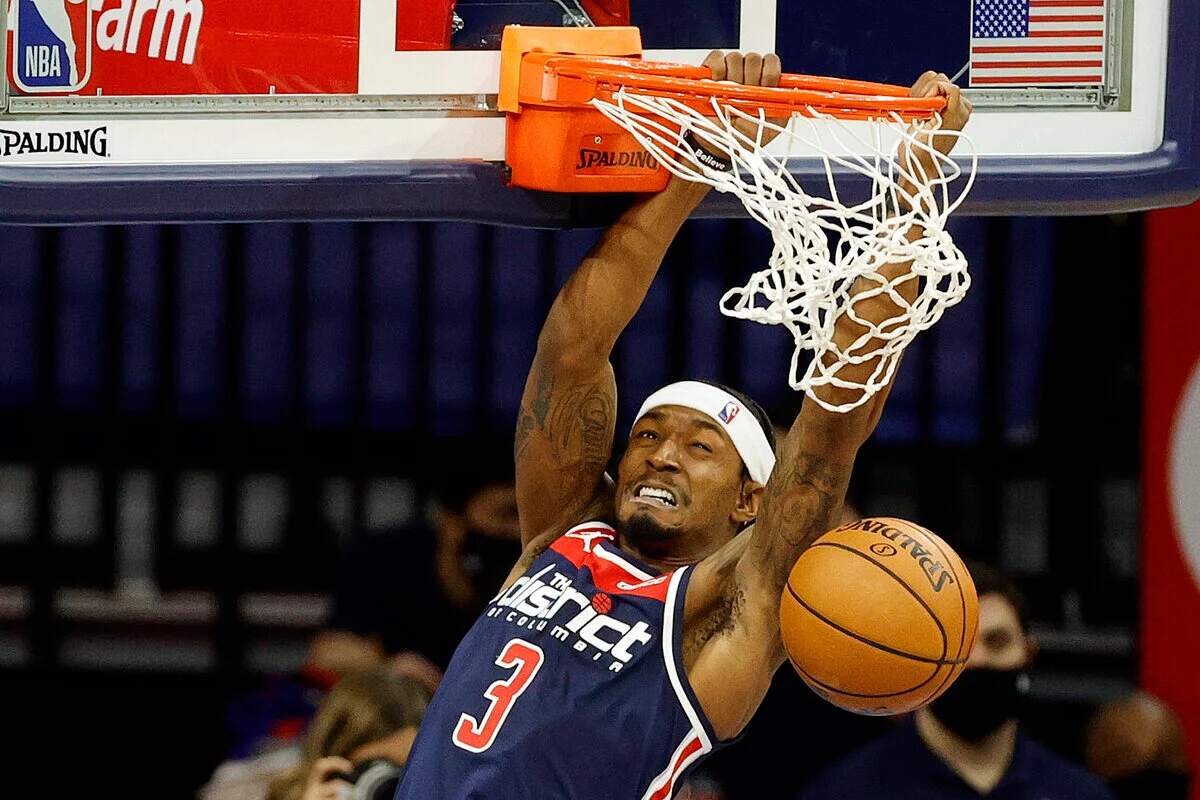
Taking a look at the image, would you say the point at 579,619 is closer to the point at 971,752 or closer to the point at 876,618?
the point at 876,618

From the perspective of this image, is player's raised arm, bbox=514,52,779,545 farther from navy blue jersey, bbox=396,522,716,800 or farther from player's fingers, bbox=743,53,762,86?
navy blue jersey, bbox=396,522,716,800

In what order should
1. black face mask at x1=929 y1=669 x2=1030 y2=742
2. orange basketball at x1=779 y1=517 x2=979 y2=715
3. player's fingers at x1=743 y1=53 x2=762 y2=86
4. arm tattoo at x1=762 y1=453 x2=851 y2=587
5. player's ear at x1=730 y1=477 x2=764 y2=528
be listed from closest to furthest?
orange basketball at x1=779 y1=517 x2=979 y2=715 → arm tattoo at x1=762 y1=453 x2=851 y2=587 → player's fingers at x1=743 y1=53 x2=762 y2=86 → player's ear at x1=730 y1=477 x2=764 y2=528 → black face mask at x1=929 y1=669 x2=1030 y2=742

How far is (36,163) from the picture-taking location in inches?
137

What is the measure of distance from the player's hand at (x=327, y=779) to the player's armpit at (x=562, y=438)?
0.94 meters

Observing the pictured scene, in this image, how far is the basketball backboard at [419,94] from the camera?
333 centimetres

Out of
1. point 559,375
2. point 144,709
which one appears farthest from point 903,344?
point 144,709

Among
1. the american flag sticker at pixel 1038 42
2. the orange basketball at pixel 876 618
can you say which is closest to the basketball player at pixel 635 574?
the orange basketball at pixel 876 618

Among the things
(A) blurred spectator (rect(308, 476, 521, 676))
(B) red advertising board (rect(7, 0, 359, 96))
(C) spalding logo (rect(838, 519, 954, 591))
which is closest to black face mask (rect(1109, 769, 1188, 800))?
(A) blurred spectator (rect(308, 476, 521, 676))

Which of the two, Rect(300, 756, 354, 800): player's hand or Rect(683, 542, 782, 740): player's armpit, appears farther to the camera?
Rect(300, 756, 354, 800): player's hand

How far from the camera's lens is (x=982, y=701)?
4.69m

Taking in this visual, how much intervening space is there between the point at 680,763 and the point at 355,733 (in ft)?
4.05

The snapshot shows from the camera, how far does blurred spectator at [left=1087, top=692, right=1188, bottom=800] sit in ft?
17.0

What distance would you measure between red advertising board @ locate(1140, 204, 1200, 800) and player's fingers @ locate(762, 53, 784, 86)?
2448 mm

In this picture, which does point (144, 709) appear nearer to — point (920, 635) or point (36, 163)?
point (36, 163)
